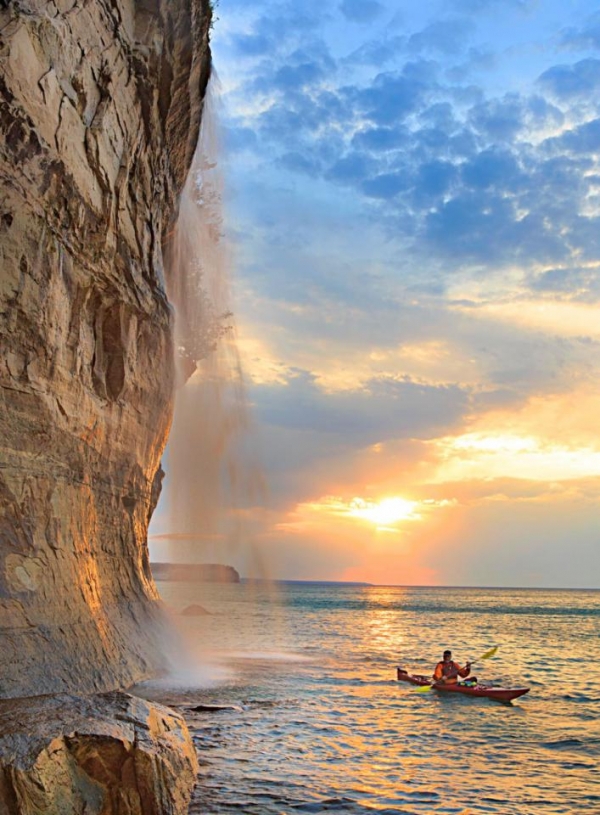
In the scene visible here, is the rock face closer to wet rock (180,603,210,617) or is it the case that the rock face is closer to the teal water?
the teal water

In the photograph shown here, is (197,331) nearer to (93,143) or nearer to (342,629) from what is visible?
(93,143)

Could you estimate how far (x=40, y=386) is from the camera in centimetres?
1079

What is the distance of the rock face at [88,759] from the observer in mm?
5906

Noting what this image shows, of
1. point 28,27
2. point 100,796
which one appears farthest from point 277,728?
point 28,27

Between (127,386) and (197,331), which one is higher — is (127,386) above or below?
below

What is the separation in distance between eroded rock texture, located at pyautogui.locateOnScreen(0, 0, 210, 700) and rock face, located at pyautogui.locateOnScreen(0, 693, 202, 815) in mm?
2499

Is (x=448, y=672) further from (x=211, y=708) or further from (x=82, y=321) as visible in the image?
(x=82, y=321)

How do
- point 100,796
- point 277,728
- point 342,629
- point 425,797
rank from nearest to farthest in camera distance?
point 100,796 → point 425,797 → point 277,728 → point 342,629

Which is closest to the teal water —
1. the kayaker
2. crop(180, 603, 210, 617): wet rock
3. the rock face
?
the kayaker

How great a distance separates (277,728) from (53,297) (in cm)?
897

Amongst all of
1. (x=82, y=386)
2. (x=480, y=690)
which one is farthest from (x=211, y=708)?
(x=480, y=690)

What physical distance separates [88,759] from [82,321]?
791cm

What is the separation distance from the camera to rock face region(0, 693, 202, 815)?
5906mm

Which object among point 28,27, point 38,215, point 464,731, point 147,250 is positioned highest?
point 28,27
